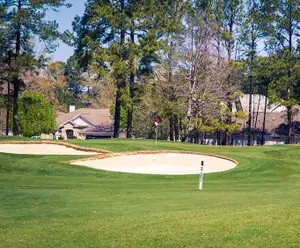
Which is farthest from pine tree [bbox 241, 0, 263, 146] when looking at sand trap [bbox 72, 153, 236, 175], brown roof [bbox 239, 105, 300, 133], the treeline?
sand trap [bbox 72, 153, 236, 175]

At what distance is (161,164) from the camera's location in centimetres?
2448

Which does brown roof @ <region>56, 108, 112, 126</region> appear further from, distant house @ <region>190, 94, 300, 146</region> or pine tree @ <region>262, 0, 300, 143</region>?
pine tree @ <region>262, 0, 300, 143</region>

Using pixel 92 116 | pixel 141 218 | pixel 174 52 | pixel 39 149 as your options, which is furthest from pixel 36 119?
pixel 141 218

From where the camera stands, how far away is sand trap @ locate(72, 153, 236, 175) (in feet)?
74.7

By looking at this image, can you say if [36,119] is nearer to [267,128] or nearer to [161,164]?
[267,128]

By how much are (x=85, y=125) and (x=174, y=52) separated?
3305 cm

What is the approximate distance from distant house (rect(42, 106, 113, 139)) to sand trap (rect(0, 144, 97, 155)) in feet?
143

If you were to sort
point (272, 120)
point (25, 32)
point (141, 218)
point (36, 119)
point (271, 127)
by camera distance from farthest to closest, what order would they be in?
1. point (36, 119)
2. point (272, 120)
3. point (271, 127)
4. point (25, 32)
5. point (141, 218)

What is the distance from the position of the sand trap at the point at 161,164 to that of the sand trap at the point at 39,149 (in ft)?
10.6

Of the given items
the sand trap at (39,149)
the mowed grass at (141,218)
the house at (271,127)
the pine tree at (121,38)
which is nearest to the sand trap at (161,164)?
the sand trap at (39,149)

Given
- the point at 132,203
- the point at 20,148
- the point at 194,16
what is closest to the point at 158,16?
the point at 194,16

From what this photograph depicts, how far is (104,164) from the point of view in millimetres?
23719

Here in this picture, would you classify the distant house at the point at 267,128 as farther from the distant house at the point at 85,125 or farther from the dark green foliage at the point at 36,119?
the dark green foliage at the point at 36,119

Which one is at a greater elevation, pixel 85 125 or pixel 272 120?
pixel 272 120
